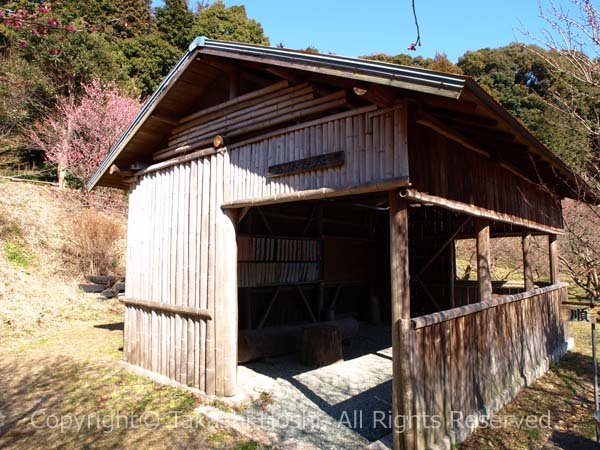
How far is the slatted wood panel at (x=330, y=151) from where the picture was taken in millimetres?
4094

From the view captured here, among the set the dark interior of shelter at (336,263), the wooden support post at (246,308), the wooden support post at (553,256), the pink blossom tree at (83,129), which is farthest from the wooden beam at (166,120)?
the pink blossom tree at (83,129)

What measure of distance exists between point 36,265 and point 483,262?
12.8m

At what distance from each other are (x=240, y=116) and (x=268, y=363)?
4.49m

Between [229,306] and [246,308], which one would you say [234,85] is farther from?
[246,308]

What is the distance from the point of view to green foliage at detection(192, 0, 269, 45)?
25.5m

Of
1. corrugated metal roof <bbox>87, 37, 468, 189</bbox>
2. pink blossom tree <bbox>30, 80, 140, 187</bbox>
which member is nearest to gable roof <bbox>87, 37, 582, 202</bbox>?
corrugated metal roof <bbox>87, 37, 468, 189</bbox>

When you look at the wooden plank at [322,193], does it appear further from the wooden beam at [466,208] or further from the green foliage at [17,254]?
the green foliage at [17,254]

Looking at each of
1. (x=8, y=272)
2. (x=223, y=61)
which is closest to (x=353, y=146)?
(x=223, y=61)

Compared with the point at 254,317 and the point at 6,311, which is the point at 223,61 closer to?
the point at 254,317

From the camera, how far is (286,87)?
213 inches

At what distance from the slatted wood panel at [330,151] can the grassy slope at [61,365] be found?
296cm

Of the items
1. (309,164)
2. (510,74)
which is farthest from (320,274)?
(510,74)

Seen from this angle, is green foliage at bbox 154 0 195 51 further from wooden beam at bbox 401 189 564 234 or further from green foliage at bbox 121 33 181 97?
wooden beam at bbox 401 189 564 234

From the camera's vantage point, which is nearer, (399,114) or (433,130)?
(399,114)
